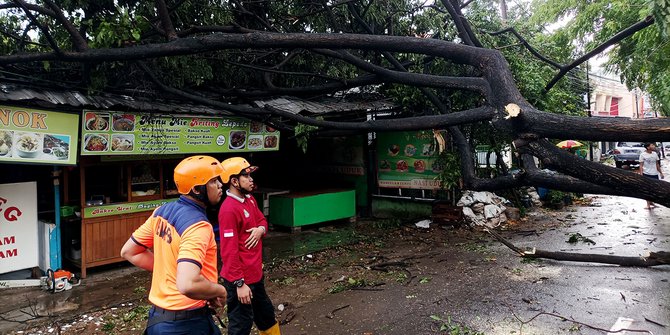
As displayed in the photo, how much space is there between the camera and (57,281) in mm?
7090

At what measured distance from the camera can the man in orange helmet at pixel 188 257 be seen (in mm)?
2785

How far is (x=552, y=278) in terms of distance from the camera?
7.27 meters

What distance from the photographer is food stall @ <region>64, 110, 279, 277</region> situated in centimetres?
750

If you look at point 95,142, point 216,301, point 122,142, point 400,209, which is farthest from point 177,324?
point 400,209

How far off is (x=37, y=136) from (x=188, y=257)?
5189mm

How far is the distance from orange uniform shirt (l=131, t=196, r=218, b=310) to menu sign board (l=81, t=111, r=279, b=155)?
4891 mm

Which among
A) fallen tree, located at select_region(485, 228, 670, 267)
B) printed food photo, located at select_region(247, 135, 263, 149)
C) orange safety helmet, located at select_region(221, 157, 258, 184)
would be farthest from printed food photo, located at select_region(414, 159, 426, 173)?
orange safety helmet, located at select_region(221, 157, 258, 184)

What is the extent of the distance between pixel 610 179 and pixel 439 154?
857 cm

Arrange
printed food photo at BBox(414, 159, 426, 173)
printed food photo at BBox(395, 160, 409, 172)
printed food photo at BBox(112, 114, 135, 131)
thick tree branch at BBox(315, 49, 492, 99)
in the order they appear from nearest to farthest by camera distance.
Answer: thick tree branch at BBox(315, 49, 492, 99) → printed food photo at BBox(112, 114, 135, 131) → printed food photo at BBox(414, 159, 426, 173) → printed food photo at BBox(395, 160, 409, 172)

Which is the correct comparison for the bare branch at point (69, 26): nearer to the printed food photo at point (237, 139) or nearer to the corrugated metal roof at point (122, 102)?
the corrugated metal roof at point (122, 102)

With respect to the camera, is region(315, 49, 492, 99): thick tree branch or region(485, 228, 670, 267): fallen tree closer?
region(315, 49, 492, 99): thick tree branch

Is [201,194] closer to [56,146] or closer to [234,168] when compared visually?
[234,168]

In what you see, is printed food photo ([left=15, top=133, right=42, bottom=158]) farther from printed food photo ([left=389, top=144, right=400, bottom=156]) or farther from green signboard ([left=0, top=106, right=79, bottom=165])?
printed food photo ([left=389, top=144, right=400, bottom=156])

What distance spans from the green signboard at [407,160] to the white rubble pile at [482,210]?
1.01 meters
